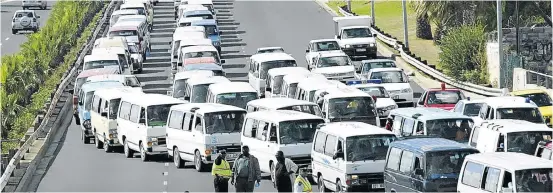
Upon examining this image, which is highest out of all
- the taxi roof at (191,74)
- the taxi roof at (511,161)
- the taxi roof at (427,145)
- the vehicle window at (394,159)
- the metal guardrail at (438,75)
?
the taxi roof at (511,161)

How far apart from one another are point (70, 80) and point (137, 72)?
4887 millimetres

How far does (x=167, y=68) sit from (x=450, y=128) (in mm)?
33819

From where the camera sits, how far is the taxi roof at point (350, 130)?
109ft

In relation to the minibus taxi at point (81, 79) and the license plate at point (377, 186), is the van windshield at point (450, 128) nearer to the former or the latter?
the license plate at point (377, 186)

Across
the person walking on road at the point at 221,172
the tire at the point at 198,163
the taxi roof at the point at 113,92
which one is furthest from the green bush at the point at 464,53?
the person walking on road at the point at 221,172

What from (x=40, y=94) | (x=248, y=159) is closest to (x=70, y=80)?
(x=40, y=94)

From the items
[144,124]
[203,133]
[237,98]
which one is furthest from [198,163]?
[237,98]

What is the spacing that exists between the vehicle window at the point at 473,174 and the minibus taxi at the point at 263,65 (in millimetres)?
27036

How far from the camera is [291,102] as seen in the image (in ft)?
137

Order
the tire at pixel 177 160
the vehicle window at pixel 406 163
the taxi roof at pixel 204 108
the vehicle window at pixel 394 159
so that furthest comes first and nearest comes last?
the tire at pixel 177 160 → the taxi roof at pixel 204 108 → the vehicle window at pixel 394 159 → the vehicle window at pixel 406 163

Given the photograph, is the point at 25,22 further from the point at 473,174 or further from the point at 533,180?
the point at 533,180

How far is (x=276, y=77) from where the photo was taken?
51594 mm

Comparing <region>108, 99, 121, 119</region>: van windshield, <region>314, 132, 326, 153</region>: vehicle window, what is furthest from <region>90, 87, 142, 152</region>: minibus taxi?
<region>314, 132, 326, 153</region>: vehicle window

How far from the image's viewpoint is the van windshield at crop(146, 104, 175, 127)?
4209 cm
